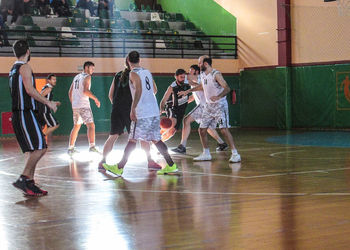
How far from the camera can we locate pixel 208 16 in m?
27.5

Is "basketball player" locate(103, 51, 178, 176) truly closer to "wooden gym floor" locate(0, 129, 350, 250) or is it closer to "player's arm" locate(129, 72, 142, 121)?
"player's arm" locate(129, 72, 142, 121)

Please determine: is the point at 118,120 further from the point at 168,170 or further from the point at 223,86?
the point at 223,86

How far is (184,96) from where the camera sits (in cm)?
1426

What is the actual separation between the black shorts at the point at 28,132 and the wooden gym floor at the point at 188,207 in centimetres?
70

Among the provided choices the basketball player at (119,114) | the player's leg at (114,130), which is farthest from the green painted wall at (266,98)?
the player's leg at (114,130)

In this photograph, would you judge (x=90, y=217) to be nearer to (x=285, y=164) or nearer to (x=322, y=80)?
(x=285, y=164)

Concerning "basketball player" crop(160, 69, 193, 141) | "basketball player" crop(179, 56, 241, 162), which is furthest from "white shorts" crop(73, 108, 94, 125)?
"basketball player" crop(179, 56, 241, 162)

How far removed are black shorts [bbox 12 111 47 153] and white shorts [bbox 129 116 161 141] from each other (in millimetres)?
1910

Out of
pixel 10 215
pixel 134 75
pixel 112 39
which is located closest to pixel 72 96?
pixel 134 75

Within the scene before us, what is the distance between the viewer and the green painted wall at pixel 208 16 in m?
26.5

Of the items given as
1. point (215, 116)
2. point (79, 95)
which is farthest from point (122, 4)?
point (215, 116)

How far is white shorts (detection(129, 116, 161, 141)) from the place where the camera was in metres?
9.86

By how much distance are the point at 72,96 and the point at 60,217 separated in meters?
7.84

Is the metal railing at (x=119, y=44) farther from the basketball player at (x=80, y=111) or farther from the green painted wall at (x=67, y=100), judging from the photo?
the basketball player at (x=80, y=111)
